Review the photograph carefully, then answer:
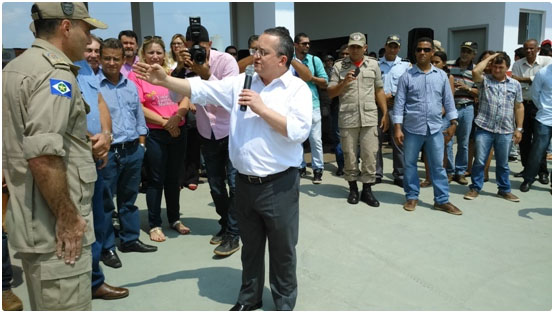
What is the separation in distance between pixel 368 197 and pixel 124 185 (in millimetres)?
2771

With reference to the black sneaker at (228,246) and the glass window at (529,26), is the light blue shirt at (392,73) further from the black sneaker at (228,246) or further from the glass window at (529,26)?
the glass window at (529,26)

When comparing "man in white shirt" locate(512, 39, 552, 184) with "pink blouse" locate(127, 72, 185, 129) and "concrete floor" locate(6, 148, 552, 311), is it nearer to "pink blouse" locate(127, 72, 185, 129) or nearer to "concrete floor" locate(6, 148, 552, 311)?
"concrete floor" locate(6, 148, 552, 311)

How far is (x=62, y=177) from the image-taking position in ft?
6.27

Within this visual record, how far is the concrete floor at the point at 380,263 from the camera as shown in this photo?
299 cm

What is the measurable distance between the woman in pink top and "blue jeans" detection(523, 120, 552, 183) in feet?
14.5

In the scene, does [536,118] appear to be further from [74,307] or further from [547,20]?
[547,20]

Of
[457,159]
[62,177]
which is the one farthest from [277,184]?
[457,159]

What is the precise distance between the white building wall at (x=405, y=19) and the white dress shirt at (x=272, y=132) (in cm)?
992

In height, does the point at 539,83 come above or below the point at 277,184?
above

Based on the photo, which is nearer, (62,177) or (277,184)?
(62,177)

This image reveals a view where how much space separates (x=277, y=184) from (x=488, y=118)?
3.80 metres

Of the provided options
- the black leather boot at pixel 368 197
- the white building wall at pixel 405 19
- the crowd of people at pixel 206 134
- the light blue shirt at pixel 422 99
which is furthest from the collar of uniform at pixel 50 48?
the white building wall at pixel 405 19

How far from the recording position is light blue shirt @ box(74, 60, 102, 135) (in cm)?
290

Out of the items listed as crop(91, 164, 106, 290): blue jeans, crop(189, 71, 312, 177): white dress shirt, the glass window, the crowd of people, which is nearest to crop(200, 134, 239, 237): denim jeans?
the crowd of people
